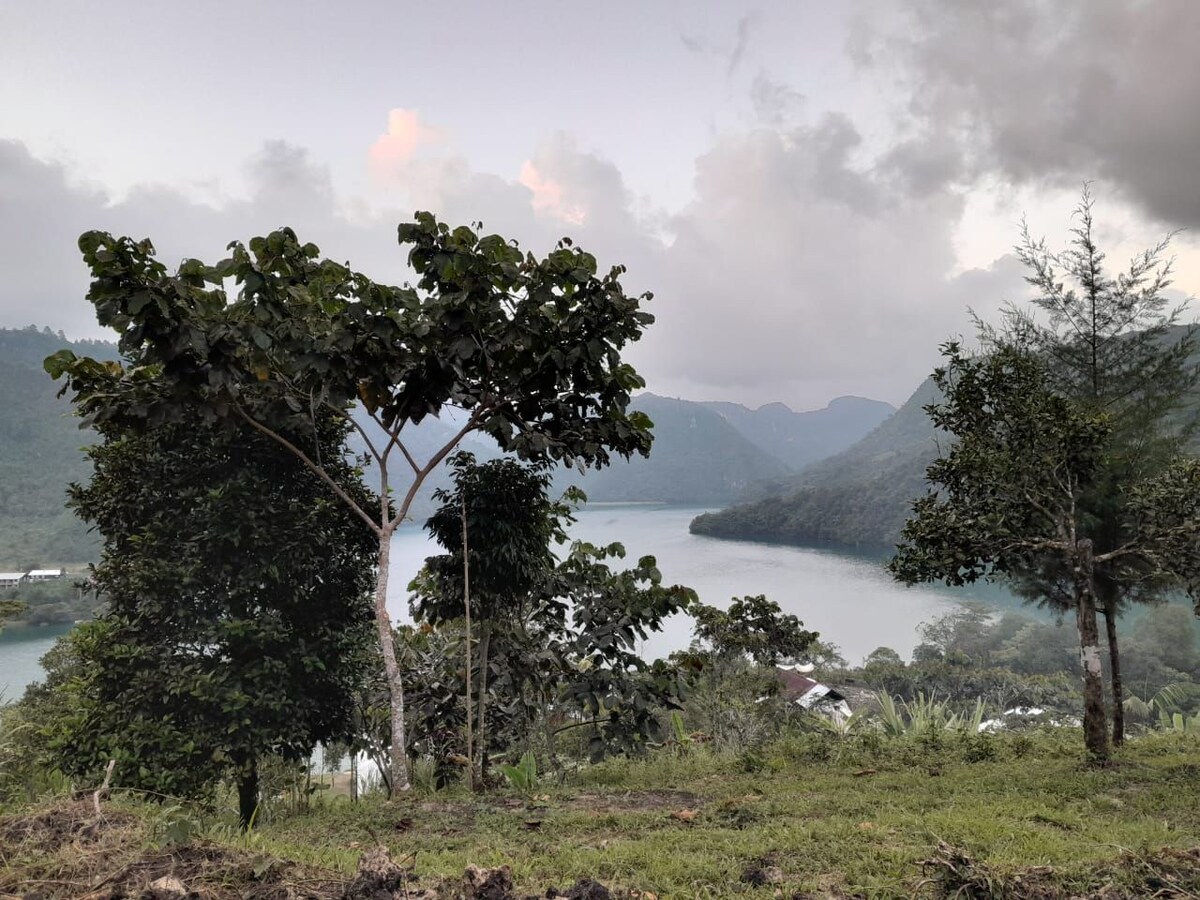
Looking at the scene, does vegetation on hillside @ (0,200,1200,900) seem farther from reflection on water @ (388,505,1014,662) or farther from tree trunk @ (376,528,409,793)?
reflection on water @ (388,505,1014,662)

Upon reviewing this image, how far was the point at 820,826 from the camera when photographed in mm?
3650

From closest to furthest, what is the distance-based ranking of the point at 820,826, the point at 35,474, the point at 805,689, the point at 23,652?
the point at 820,826 < the point at 805,689 < the point at 23,652 < the point at 35,474

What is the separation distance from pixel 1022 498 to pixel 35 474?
93.8 m

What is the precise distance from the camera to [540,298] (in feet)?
17.4

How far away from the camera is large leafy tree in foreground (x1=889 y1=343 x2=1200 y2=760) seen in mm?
5625

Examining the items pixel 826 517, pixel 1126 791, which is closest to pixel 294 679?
pixel 1126 791

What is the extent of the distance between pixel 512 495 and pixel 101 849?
13.0 feet

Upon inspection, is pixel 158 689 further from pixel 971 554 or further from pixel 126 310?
pixel 971 554

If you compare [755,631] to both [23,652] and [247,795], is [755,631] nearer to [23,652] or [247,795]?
[247,795]

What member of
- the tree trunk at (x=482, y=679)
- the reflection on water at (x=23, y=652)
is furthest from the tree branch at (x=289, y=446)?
the reflection on water at (x=23, y=652)

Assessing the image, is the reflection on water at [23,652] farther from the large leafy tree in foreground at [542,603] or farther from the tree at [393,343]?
the tree at [393,343]

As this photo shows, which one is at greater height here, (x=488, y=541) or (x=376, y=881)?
(x=488, y=541)

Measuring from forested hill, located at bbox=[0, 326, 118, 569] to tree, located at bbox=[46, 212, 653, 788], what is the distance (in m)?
59.0

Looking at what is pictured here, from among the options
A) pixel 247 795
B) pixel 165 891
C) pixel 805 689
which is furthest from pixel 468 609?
pixel 805 689
